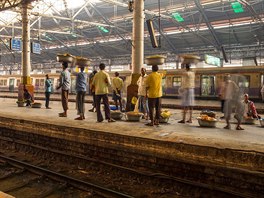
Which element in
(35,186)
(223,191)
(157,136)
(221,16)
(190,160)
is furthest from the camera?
(221,16)

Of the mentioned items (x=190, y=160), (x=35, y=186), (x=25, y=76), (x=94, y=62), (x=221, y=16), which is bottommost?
(x=35, y=186)

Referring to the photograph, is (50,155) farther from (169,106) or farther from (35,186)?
(169,106)

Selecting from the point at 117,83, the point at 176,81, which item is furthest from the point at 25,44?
the point at 176,81

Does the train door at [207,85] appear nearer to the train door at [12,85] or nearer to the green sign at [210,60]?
the green sign at [210,60]

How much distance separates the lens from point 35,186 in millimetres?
5039

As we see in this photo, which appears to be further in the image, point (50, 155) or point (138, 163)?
point (50, 155)

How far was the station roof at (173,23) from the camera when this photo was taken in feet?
62.1

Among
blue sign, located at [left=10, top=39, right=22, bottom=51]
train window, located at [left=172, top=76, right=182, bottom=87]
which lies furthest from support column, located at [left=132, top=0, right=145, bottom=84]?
blue sign, located at [left=10, top=39, right=22, bottom=51]

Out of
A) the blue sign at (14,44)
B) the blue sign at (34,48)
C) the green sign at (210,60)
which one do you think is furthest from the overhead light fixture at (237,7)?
the blue sign at (14,44)

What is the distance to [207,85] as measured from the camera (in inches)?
695

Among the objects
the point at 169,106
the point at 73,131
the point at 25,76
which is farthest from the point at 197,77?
the point at 73,131

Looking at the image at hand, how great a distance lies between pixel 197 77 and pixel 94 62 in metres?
20.4

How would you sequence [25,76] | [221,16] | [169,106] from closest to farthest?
1. [25,76]
2. [169,106]
3. [221,16]

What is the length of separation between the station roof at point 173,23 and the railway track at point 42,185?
1050 centimetres
